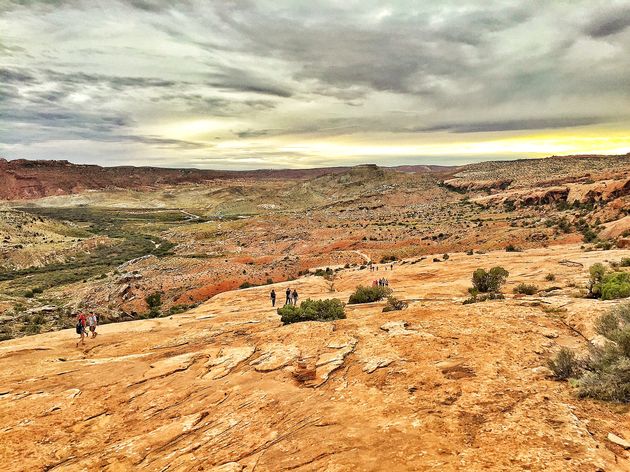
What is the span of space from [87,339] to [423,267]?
26518mm

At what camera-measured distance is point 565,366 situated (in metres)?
9.19

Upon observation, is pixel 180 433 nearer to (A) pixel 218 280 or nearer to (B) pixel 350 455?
(B) pixel 350 455

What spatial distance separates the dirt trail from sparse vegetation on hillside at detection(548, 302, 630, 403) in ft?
1.13

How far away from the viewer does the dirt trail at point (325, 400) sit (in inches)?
276

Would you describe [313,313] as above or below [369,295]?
above

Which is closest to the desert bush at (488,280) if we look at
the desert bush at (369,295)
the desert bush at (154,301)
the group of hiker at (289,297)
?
the desert bush at (369,295)

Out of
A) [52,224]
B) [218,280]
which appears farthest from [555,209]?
[52,224]

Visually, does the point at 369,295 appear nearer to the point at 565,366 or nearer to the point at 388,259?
the point at 565,366

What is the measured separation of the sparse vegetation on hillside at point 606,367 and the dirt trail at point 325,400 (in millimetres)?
343

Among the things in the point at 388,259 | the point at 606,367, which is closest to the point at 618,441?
the point at 606,367

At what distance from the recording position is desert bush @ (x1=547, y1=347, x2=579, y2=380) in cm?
916

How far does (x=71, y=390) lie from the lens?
40.3ft

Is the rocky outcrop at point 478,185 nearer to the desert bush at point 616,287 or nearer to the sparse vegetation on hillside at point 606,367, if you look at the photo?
the desert bush at point 616,287

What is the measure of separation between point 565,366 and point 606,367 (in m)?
0.85
